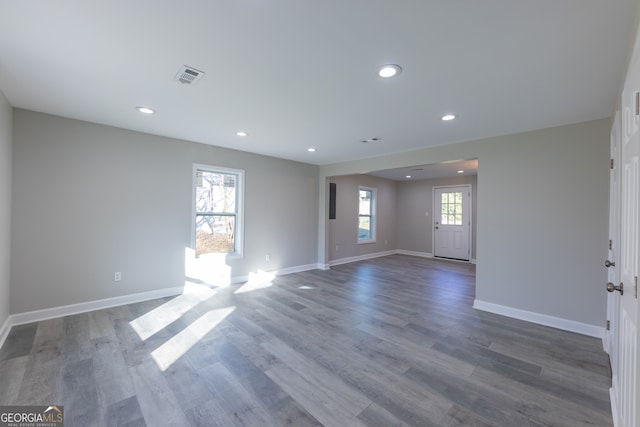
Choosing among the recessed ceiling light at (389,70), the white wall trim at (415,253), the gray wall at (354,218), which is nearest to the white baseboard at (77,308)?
the gray wall at (354,218)

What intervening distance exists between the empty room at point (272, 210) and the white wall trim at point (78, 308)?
2 cm

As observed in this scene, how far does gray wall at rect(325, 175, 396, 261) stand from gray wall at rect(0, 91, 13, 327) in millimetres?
5042

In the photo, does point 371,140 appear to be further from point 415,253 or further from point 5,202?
point 415,253

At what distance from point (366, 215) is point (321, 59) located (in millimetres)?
6229

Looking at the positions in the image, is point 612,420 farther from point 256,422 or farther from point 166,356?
point 166,356

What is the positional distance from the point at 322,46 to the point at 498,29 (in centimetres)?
106

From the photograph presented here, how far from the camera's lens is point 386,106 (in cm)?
281

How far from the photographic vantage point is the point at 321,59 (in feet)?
6.49

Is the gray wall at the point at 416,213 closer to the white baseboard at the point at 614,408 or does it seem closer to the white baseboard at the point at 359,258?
the white baseboard at the point at 359,258


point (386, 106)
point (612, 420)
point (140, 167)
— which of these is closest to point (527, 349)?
point (612, 420)

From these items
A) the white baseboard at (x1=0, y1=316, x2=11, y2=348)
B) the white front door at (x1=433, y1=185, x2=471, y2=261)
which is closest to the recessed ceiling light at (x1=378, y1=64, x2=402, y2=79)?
the white baseboard at (x1=0, y1=316, x2=11, y2=348)

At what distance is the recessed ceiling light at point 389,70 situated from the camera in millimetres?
2043

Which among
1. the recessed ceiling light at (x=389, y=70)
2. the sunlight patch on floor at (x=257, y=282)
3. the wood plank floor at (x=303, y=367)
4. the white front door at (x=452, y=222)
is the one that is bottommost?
the wood plank floor at (x=303, y=367)

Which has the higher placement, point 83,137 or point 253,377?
point 83,137
